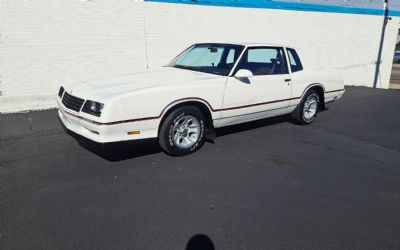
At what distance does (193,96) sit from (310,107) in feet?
10.5

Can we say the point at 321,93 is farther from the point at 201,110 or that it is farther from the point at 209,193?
the point at 209,193

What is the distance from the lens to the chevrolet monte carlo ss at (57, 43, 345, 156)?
4020 mm

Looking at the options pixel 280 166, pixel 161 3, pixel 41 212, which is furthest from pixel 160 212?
pixel 161 3

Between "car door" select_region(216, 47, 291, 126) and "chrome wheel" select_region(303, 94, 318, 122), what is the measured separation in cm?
Result: 76

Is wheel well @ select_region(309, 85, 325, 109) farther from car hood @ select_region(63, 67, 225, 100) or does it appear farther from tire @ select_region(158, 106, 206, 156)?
tire @ select_region(158, 106, 206, 156)

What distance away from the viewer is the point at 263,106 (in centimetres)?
553

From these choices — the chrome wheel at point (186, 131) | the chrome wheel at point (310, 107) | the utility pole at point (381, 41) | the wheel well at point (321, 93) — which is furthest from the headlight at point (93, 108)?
the utility pole at point (381, 41)

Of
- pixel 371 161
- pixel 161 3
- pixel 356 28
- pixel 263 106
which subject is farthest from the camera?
pixel 356 28

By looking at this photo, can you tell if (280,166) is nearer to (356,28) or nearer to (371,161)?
(371,161)

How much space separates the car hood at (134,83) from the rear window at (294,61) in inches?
73.6

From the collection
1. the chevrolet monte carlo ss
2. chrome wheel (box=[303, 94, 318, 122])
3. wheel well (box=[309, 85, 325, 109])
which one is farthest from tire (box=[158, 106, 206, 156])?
wheel well (box=[309, 85, 325, 109])

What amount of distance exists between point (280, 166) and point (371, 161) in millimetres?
1451

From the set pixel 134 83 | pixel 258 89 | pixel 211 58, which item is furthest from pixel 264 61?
pixel 134 83

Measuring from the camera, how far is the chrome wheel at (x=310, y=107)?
6.60m
